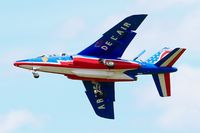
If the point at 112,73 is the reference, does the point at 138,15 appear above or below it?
above

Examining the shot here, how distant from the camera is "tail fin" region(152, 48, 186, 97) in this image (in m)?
101

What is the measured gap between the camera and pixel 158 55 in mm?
103188

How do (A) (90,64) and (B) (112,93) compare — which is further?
(B) (112,93)

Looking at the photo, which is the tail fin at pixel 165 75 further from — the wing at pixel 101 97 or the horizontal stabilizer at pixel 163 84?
the wing at pixel 101 97

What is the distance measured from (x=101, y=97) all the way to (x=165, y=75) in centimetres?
856

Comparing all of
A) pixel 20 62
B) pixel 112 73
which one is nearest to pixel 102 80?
pixel 112 73

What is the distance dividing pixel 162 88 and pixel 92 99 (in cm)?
886

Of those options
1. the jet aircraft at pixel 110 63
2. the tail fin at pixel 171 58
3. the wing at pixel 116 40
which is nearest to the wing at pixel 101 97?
the jet aircraft at pixel 110 63

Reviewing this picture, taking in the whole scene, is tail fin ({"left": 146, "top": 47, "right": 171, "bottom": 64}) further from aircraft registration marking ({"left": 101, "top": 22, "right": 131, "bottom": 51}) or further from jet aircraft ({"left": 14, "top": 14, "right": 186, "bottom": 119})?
aircraft registration marking ({"left": 101, "top": 22, "right": 131, "bottom": 51})

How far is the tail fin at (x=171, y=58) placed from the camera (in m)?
101

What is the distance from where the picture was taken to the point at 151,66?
3994 inches

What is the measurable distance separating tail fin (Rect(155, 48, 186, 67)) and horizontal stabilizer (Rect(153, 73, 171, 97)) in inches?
47.7

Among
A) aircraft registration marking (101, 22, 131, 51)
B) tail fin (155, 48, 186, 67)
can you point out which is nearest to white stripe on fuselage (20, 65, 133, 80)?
aircraft registration marking (101, 22, 131, 51)

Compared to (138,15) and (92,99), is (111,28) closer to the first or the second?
(138,15)
